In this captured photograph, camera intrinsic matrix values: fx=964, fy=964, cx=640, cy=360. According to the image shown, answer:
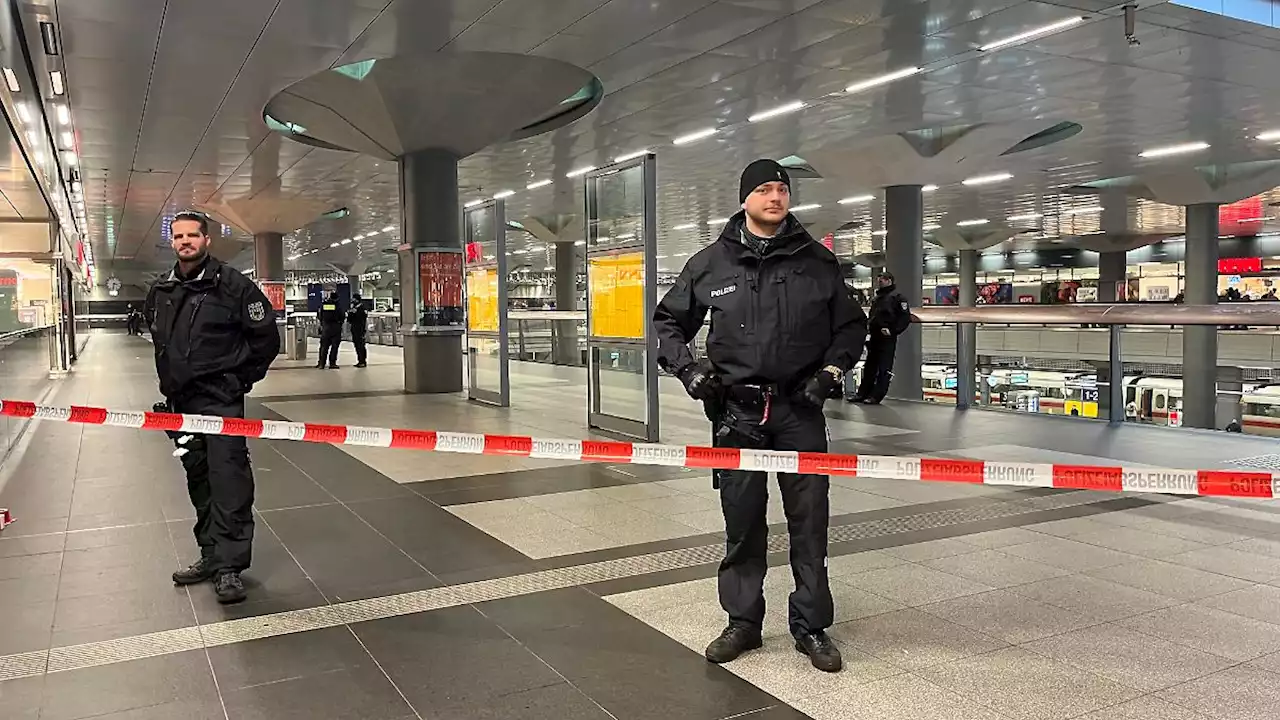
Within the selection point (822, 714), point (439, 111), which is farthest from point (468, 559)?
point (439, 111)

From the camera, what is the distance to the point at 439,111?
14711 millimetres

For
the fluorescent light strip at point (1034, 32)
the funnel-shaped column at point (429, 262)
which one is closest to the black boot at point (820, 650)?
the fluorescent light strip at point (1034, 32)

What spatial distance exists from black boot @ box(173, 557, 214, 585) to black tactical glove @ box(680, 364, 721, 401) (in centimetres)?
303

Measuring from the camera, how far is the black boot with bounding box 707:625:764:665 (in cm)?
390

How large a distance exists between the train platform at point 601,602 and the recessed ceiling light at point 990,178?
58.2ft

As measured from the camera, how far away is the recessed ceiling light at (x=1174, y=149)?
2039 cm

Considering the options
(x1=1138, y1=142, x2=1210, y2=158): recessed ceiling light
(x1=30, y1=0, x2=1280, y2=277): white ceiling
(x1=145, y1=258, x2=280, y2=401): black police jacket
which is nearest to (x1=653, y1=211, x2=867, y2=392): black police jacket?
(x1=145, y1=258, x2=280, y2=401): black police jacket

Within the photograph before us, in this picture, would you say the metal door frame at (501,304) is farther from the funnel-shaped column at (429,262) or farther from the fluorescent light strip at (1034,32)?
the fluorescent light strip at (1034,32)

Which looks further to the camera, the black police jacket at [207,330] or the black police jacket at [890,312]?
the black police jacket at [890,312]

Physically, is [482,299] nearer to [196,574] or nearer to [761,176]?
[196,574]

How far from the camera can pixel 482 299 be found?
14602mm

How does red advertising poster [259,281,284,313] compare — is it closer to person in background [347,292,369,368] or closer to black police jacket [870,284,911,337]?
person in background [347,292,369,368]

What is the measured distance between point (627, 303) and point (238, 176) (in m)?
14.6

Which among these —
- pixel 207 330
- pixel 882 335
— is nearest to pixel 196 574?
pixel 207 330
